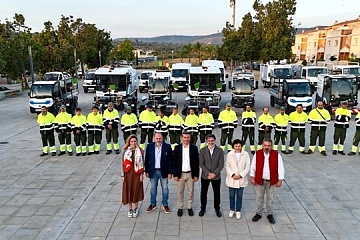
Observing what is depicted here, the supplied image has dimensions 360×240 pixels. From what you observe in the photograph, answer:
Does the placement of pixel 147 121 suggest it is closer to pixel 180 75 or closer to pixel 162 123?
pixel 162 123

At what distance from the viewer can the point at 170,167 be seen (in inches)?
249

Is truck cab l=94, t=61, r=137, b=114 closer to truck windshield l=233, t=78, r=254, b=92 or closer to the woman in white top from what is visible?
truck windshield l=233, t=78, r=254, b=92

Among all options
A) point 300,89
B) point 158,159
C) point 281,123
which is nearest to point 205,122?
point 281,123

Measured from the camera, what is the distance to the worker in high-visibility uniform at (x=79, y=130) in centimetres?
1058

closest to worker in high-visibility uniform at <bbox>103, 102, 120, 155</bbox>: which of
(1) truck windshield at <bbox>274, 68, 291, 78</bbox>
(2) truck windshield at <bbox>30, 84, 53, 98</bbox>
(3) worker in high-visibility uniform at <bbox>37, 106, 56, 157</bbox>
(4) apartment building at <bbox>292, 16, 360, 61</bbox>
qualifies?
(3) worker in high-visibility uniform at <bbox>37, 106, 56, 157</bbox>

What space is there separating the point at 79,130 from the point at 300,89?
40.8 feet

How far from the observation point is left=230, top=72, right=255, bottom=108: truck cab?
18.5 m

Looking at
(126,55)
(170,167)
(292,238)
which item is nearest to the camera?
(292,238)

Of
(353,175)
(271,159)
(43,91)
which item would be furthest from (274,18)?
(271,159)

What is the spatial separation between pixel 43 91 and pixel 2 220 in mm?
12695

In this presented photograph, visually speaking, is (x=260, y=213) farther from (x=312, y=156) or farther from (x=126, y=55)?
(x=126, y=55)

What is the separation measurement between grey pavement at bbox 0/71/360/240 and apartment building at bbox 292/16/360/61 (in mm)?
46666

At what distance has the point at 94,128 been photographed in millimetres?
10656

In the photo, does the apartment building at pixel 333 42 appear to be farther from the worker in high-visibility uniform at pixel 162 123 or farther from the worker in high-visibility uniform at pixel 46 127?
the worker in high-visibility uniform at pixel 46 127
